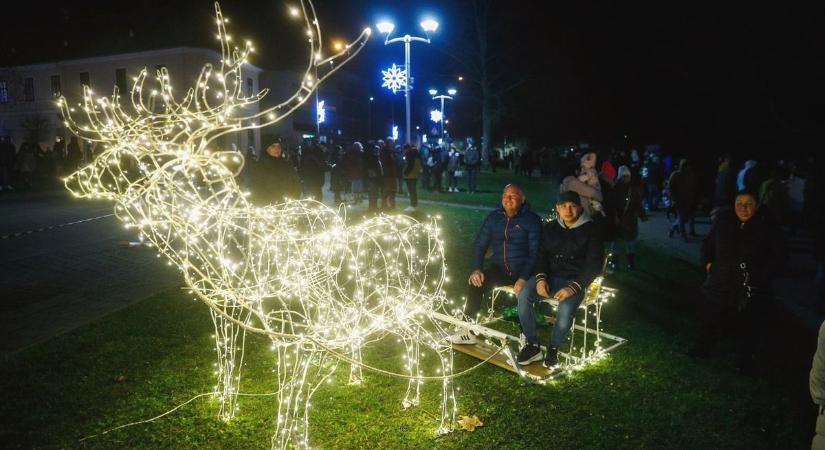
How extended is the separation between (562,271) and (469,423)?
186cm

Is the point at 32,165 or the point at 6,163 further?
the point at 32,165

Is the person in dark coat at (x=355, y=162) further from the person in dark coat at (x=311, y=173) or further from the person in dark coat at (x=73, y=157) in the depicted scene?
the person in dark coat at (x=73, y=157)

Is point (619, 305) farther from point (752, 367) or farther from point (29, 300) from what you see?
point (29, 300)

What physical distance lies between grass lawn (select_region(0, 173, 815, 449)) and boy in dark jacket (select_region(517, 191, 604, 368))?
39 centimetres

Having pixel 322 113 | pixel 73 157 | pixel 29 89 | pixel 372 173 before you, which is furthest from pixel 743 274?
pixel 29 89

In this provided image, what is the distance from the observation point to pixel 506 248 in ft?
17.6

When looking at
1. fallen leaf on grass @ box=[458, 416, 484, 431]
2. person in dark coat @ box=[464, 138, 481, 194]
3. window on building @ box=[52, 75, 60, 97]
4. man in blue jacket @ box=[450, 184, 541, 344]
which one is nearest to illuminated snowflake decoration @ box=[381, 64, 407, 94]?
person in dark coat @ box=[464, 138, 481, 194]

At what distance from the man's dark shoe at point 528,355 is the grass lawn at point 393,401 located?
224 millimetres

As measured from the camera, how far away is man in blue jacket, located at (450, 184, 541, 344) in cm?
525

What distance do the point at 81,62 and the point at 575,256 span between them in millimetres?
43058

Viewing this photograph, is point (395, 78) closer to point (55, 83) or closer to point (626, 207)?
point (626, 207)

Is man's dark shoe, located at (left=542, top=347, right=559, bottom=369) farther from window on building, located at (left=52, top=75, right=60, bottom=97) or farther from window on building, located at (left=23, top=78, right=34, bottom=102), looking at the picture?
window on building, located at (left=23, top=78, right=34, bottom=102)

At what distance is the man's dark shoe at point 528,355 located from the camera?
191 inches

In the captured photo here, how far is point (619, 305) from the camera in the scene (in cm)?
670
